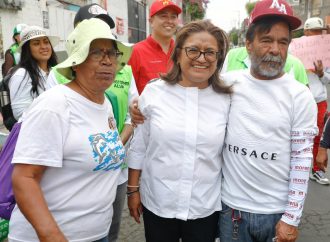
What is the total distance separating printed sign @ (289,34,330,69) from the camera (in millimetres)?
3848

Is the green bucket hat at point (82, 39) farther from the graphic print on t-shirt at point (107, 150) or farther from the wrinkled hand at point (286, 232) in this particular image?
the wrinkled hand at point (286, 232)

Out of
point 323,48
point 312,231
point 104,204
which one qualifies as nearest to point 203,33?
point 104,204

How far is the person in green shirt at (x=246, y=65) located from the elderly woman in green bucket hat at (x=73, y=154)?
1.30m

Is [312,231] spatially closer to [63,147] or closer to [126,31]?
[63,147]

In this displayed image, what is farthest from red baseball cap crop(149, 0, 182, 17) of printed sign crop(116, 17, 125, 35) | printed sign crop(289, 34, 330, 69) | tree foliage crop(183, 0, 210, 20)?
tree foliage crop(183, 0, 210, 20)

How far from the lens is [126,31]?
16.9 m

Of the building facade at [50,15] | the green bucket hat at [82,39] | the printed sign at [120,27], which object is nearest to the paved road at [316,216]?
the green bucket hat at [82,39]

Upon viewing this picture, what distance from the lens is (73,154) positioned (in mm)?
1614

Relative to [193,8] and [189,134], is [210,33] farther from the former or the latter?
[193,8]

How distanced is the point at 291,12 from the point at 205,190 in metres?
1.08

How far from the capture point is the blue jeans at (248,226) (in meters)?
1.92

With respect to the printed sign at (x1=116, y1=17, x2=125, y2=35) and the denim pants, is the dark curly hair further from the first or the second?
the printed sign at (x1=116, y1=17, x2=125, y2=35)

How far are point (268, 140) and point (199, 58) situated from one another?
58cm

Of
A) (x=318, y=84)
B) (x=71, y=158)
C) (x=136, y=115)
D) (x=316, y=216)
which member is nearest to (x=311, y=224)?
(x=316, y=216)
